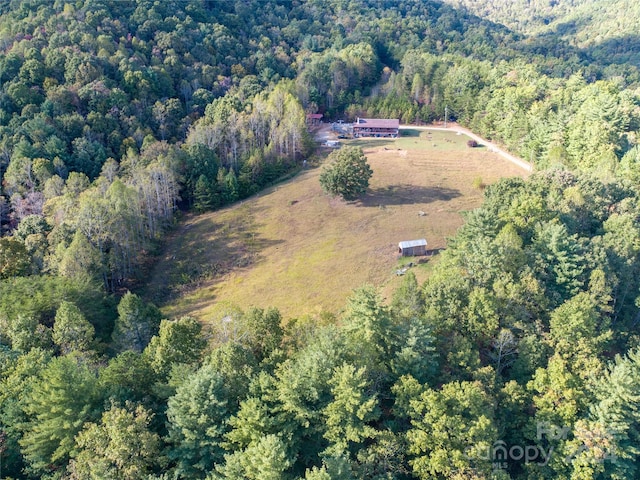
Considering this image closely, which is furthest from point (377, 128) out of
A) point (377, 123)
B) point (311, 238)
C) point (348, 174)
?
point (311, 238)

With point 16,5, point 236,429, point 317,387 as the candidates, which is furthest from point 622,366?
point 16,5

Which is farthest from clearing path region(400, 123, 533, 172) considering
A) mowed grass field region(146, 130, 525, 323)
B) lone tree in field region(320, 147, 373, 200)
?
lone tree in field region(320, 147, 373, 200)

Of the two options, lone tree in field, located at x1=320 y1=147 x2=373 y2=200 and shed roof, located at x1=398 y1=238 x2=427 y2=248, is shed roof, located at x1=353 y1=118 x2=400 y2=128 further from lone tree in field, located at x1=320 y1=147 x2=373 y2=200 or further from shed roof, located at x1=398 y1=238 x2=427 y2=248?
shed roof, located at x1=398 y1=238 x2=427 y2=248

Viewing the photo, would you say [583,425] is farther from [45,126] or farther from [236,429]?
[45,126]

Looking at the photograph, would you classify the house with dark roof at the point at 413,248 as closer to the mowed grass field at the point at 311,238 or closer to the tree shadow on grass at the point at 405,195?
the mowed grass field at the point at 311,238

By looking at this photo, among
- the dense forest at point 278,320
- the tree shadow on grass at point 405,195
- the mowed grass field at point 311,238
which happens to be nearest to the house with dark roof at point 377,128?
the mowed grass field at point 311,238

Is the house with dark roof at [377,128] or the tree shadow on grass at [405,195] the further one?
the house with dark roof at [377,128]

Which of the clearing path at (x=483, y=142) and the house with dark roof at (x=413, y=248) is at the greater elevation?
the clearing path at (x=483, y=142)
